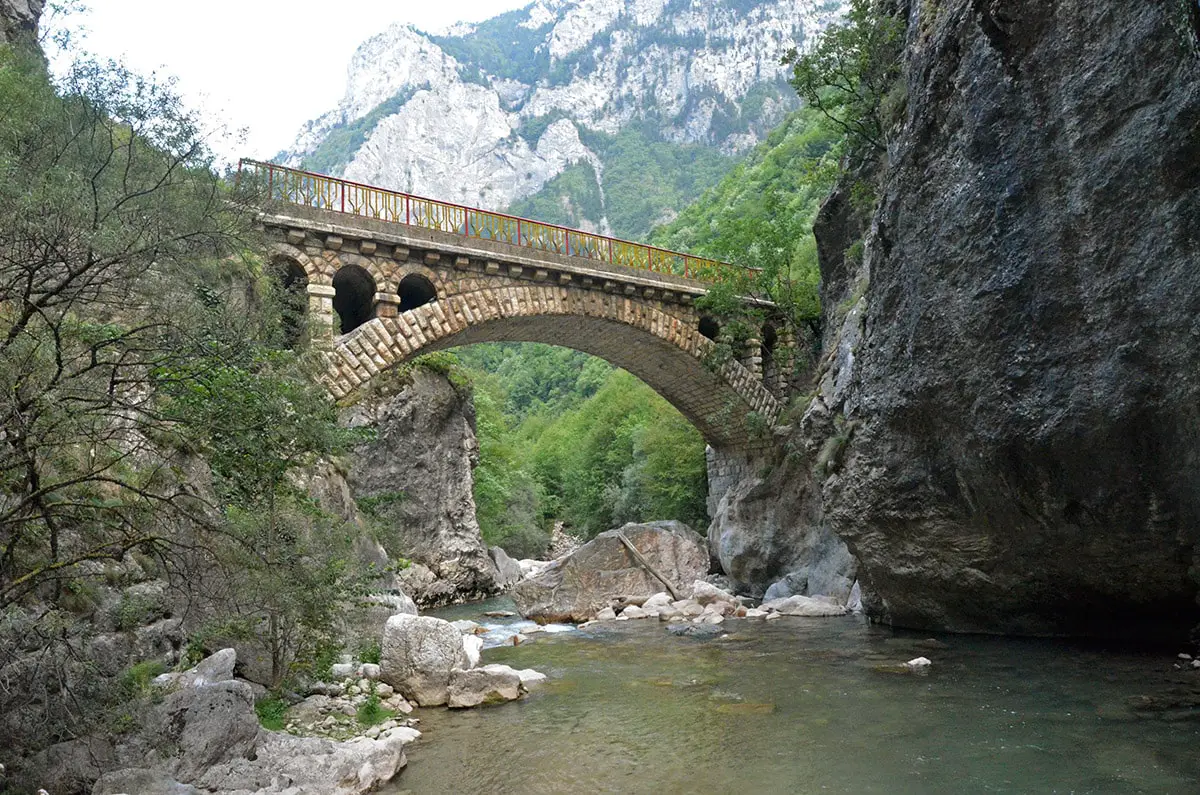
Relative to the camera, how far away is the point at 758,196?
175ft

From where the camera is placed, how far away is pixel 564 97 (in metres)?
135

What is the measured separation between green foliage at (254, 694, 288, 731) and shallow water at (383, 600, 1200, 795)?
120 centimetres

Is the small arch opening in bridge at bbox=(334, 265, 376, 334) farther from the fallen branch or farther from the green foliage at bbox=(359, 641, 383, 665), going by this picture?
the green foliage at bbox=(359, 641, 383, 665)

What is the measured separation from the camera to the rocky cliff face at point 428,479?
909 inches

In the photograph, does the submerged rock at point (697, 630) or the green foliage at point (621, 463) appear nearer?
the submerged rock at point (697, 630)

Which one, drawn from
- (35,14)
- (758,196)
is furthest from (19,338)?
(758,196)

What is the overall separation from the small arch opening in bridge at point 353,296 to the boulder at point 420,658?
30.8ft

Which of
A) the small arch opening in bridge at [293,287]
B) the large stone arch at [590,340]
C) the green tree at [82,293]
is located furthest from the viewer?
the large stone arch at [590,340]

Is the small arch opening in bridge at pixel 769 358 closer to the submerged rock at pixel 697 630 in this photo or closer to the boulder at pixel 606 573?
the boulder at pixel 606 573

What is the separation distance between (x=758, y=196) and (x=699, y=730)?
4949cm

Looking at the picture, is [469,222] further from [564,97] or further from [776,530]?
[564,97]

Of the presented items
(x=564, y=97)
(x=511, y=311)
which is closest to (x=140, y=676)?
(x=511, y=311)

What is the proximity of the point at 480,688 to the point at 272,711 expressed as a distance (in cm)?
237

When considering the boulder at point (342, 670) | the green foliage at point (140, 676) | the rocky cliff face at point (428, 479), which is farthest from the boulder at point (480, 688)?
the rocky cliff face at point (428, 479)
